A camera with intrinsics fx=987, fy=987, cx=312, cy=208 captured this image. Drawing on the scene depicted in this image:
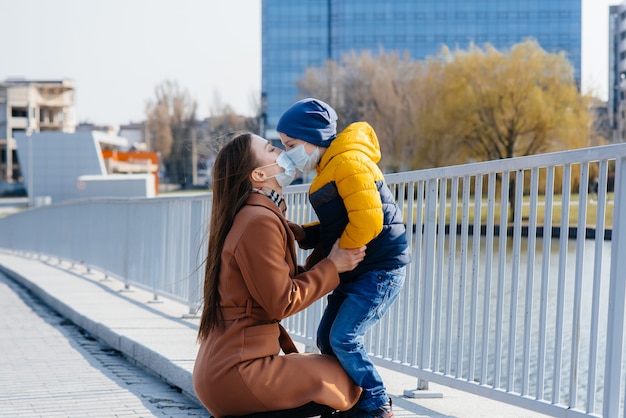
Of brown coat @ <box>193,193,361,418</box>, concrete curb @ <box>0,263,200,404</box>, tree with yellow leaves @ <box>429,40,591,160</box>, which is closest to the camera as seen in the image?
brown coat @ <box>193,193,361,418</box>

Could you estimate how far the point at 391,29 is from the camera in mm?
113688

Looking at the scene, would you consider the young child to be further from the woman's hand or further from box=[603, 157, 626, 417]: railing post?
box=[603, 157, 626, 417]: railing post

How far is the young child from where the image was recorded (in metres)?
3.73

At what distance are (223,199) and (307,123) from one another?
0.45 metres

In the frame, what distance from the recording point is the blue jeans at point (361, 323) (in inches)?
152

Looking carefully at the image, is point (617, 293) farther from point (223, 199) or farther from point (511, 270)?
point (223, 199)

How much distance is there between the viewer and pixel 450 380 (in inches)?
198

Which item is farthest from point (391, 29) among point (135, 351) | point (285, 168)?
point (285, 168)

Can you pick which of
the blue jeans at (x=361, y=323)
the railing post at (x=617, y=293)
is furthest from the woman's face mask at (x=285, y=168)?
the railing post at (x=617, y=293)

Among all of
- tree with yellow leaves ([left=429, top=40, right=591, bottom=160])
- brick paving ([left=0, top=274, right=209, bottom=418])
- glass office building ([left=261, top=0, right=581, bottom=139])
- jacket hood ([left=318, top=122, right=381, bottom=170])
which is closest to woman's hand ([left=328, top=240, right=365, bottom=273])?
jacket hood ([left=318, top=122, right=381, bottom=170])

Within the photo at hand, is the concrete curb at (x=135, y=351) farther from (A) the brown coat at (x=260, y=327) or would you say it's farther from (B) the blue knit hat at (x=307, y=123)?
(B) the blue knit hat at (x=307, y=123)

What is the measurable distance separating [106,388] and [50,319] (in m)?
4.61

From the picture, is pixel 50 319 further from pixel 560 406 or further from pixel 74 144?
pixel 74 144

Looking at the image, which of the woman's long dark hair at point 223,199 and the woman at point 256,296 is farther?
the woman's long dark hair at point 223,199
